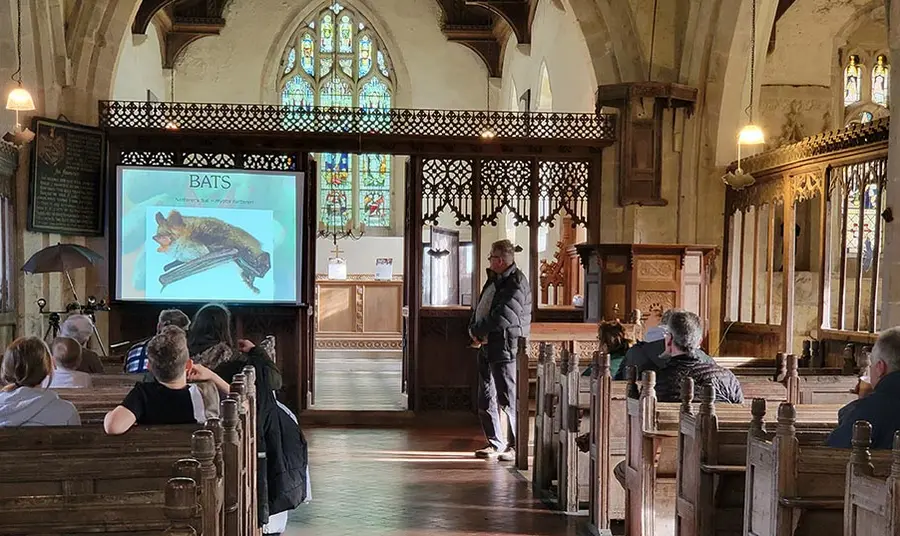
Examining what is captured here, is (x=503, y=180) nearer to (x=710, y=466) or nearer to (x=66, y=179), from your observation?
(x=66, y=179)

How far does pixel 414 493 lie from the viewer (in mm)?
6117

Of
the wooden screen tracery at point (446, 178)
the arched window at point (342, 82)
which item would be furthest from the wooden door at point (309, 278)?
the arched window at point (342, 82)

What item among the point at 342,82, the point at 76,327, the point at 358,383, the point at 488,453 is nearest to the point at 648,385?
the point at 488,453

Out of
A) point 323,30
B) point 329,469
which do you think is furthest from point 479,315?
point 323,30

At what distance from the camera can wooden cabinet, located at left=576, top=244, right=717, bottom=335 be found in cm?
905

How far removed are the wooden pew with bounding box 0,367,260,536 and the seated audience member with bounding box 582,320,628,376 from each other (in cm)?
264

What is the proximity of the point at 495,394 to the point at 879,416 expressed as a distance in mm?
4233

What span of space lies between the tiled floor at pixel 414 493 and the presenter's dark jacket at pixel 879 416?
7.28ft

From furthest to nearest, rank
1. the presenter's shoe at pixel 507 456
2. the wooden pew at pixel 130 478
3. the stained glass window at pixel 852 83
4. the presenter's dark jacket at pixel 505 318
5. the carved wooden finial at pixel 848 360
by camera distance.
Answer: the stained glass window at pixel 852 83 → the presenter's shoe at pixel 507 456 → the presenter's dark jacket at pixel 505 318 → the carved wooden finial at pixel 848 360 → the wooden pew at pixel 130 478

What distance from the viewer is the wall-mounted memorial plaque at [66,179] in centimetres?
867

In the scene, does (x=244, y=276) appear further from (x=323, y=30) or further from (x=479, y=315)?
(x=323, y=30)

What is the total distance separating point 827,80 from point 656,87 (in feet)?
11.8

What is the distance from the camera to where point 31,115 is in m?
8.70

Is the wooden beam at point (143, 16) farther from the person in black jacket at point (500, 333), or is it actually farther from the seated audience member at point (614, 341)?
the seated audience member at point (614, 341)
